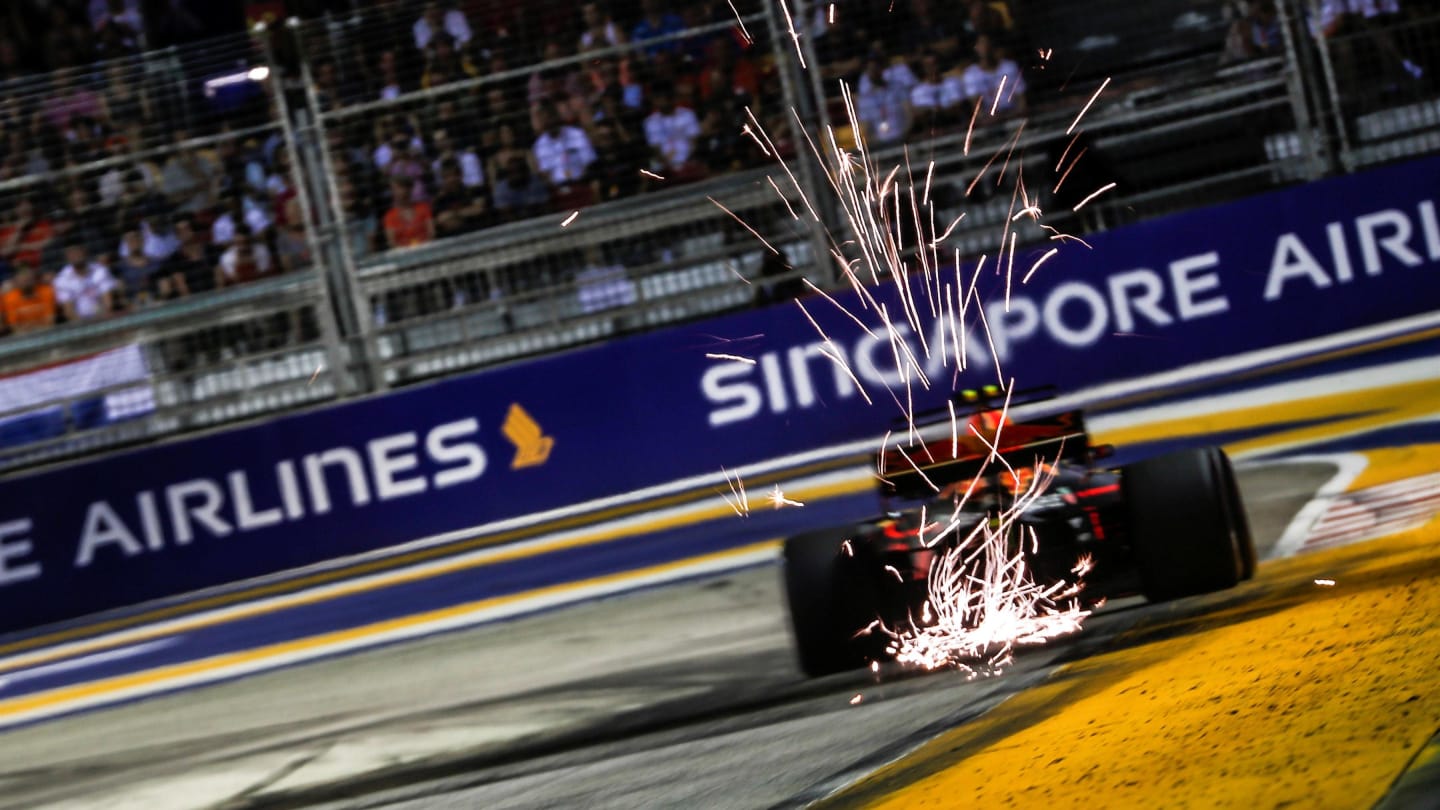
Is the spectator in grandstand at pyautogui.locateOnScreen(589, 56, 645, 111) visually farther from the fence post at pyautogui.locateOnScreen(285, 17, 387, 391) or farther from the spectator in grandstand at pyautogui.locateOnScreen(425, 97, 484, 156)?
the fence post at pyautogui.locateOnScreen(285, 17, 387, 391)

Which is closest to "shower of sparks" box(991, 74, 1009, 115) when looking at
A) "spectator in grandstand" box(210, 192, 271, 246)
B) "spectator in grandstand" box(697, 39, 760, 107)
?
"spectator in grandstand" box(697, 39, 760, 107)

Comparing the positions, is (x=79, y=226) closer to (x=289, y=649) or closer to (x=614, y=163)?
(x=614, y=163)

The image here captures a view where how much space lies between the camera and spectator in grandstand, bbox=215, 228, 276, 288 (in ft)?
36.0

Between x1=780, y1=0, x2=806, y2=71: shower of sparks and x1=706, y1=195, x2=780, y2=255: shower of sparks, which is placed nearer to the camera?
x1=780, y1=0, x2=806, y2=71: shower of sparks

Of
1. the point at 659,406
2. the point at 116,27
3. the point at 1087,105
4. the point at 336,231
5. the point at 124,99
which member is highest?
the point at 116,27

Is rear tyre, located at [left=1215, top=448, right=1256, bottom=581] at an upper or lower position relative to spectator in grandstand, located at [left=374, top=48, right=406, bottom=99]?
lower

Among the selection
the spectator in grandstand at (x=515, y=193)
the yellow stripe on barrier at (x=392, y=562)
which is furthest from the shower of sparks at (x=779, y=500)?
the spectator in grandstand at (x=515, y=193)

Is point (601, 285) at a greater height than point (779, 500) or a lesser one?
greater

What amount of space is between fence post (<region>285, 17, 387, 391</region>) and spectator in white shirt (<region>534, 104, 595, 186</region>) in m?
1.35

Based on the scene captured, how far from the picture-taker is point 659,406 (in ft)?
34.5

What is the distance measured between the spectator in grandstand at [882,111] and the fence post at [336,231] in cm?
341

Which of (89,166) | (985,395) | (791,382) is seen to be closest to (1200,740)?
(985,395)

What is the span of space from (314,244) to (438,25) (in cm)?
166

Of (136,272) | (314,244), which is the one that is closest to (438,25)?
(314,244)
